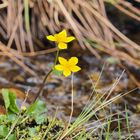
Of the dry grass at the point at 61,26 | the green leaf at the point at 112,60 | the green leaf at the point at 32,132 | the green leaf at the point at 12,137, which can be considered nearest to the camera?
the green leaf at the point at 12,137

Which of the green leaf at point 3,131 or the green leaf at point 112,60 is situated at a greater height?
the green leaf at point 3,131

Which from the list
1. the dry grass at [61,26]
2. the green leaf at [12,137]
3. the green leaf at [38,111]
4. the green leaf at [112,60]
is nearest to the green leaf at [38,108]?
the green leaf at [38,111]

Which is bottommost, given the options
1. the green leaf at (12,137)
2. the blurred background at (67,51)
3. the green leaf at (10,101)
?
the blurred background at (67,51)

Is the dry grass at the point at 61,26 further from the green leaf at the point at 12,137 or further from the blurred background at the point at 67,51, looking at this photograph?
the green leaf at the point at 12,137

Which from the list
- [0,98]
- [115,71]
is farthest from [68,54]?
[0,98]

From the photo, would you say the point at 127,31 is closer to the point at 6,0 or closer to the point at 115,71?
the point at 115,71

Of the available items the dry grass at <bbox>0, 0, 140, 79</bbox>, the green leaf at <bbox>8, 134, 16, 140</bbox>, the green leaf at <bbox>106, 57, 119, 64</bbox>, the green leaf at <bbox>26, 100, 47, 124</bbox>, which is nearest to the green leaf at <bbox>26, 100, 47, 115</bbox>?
the green leaf at <bbox>26, 100, 47, 124</bbox>

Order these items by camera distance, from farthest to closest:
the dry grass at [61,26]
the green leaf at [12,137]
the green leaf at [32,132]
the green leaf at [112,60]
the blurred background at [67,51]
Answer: the green leaf at [112,60]
the dry grass at [61,26]
the blurred background at [67,51]
the green leaf at [32,132]
the green leaf at [12,137]

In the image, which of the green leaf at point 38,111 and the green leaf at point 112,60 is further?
the green leaf at point 112,60
